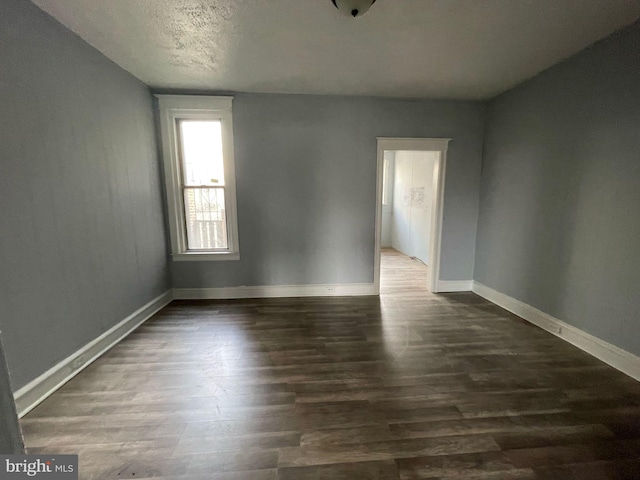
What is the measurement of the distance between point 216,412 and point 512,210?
377 centimetres

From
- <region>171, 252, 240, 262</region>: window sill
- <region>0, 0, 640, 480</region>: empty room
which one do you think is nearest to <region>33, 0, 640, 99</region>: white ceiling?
<region>0, 0, 640, 480</region>: empty room

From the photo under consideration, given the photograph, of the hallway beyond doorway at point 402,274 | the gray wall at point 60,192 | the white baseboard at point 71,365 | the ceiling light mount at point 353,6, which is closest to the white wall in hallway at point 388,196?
the hallway beyond doorway at point 402,274

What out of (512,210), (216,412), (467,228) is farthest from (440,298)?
(216,412)

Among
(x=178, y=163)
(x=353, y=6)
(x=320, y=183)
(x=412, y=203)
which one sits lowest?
(x=412, y=203)

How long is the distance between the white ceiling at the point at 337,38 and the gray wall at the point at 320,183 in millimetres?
490

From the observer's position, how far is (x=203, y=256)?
374 cm

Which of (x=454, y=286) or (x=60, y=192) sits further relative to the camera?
(x=454, y=286)

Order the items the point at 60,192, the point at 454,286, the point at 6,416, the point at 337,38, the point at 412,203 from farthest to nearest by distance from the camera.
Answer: the point at 412,203 < the point at 454,286 < the point at 337,38 < the point at 60,192 < the point at 6,416

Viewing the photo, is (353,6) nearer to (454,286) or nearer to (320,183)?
(320,183)

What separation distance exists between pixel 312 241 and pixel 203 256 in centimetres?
154

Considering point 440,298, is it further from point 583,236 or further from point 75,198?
point 75,198

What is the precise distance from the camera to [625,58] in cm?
215

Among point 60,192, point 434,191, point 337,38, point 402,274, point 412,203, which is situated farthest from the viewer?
point 412,203

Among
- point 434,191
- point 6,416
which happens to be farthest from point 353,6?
point 434,191
